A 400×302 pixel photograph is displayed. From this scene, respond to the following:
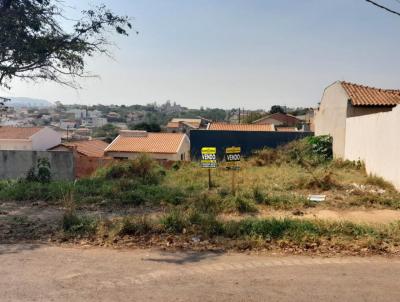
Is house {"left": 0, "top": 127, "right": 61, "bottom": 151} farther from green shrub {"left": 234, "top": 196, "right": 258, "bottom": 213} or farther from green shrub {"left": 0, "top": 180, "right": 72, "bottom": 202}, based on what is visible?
green shrub {"left": 234, "top": 196, "right": 258, "bottom": 213}

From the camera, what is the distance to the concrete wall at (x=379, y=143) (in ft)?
34.4

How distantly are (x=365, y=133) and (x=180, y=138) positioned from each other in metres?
26.8

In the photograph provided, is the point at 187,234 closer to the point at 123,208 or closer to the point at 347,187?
the point at 123,208

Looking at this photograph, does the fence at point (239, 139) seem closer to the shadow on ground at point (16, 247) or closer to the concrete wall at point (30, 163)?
the concrete wall at point (30, 163)

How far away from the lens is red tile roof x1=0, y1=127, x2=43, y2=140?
39184 millimetres

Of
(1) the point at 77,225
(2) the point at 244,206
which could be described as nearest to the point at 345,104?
(2) the point at 244,206

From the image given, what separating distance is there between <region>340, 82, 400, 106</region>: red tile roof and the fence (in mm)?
6235

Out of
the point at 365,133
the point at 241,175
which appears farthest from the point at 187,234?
the point at 365,133

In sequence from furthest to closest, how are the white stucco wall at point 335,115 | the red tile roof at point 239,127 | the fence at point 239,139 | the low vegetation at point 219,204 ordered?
1. the red tile roof at point 239,127
2. the fence at point 239,139
3. the white stucco wall at point 335,115
4. the low vegetation at point 219,204

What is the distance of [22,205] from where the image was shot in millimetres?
8711

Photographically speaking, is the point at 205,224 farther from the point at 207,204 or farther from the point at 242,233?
the point at 207,204

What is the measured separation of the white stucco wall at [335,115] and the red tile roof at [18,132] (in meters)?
29.0

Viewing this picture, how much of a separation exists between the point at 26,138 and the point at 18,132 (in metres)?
2.08

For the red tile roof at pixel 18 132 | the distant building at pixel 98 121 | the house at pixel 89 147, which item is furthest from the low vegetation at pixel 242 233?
the distant building at pixel 98 121
